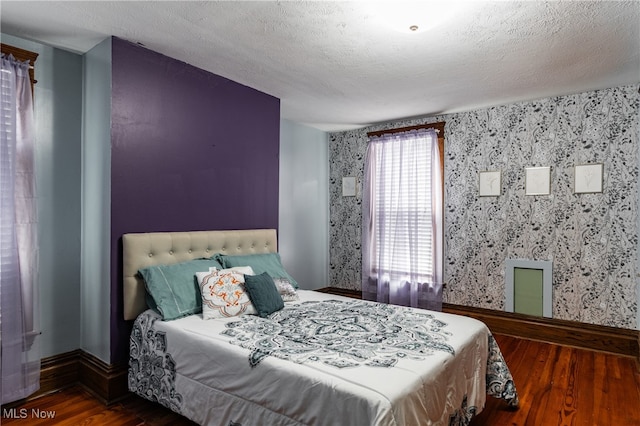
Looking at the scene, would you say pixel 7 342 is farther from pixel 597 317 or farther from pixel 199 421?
pixel 597 317

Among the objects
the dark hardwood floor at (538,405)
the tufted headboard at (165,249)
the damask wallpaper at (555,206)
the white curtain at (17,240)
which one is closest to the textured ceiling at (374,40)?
the damask wallpaper at (555,206)

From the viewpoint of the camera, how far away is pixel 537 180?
379 cm

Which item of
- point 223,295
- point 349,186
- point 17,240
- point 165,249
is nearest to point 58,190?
point 17,240

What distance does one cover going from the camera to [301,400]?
1.64m

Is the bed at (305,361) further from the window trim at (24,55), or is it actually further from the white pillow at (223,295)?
the window trim at (24,55)

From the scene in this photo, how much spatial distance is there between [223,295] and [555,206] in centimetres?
327

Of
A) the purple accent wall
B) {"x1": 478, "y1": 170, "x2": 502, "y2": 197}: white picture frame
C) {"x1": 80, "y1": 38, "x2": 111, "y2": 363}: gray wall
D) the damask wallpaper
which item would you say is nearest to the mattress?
{"x1": 80, "y1": 38, "x2": 111, "y2": 363}: gray wall

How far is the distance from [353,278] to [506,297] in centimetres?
194

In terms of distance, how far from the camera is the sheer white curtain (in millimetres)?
4340

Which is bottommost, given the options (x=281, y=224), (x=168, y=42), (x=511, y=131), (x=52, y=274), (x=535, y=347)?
(x=535, y=347)

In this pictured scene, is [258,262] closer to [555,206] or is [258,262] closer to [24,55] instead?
[24,55]

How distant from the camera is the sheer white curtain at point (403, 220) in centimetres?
434

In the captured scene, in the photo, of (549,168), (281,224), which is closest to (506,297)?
(549,168)

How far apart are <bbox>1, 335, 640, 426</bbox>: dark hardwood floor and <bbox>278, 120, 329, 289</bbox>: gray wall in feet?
8.25
